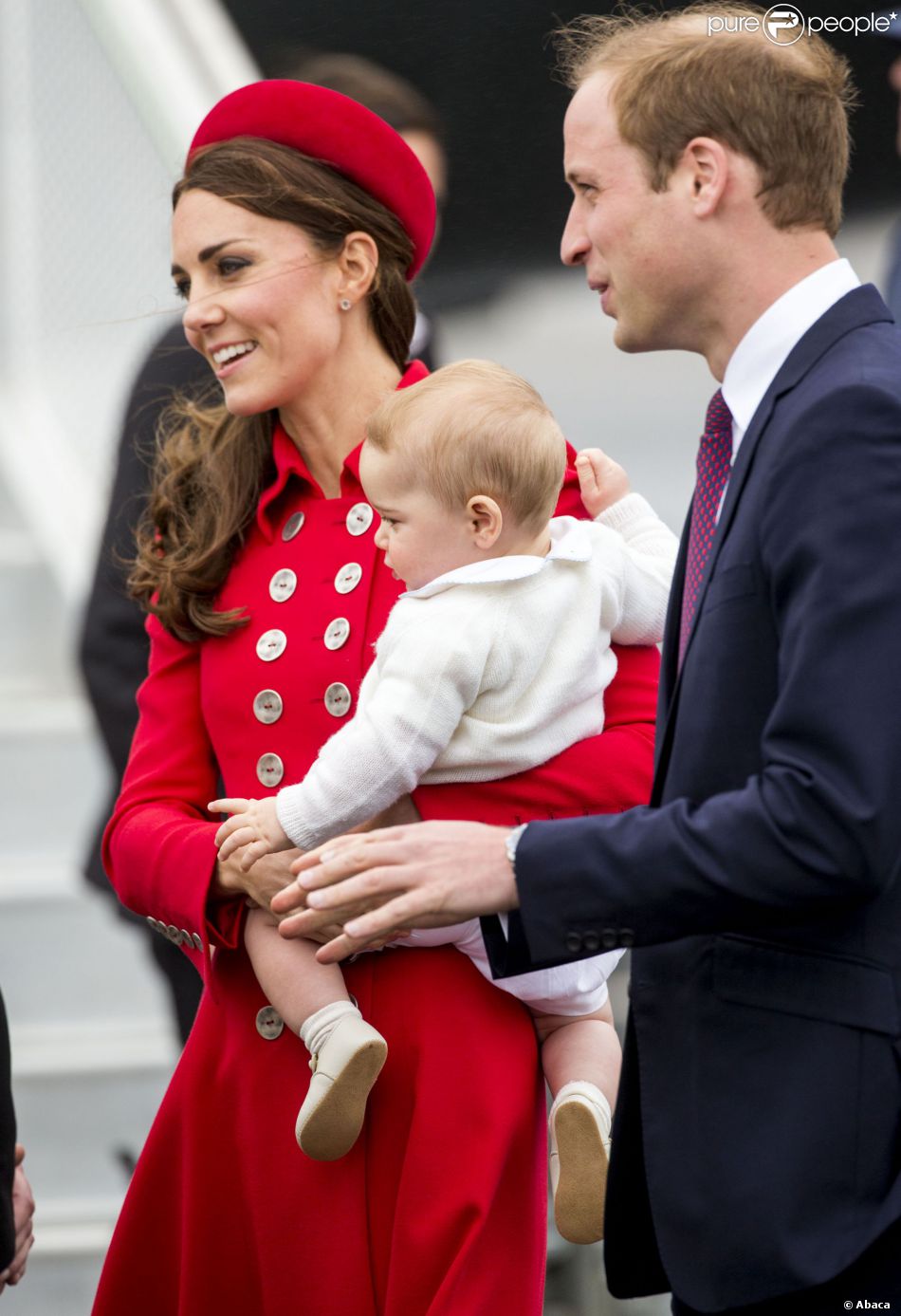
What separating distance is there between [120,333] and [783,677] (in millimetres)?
2538

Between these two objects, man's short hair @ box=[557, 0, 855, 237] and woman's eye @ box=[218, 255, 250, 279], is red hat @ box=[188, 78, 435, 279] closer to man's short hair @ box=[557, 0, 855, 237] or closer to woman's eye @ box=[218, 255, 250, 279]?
woman's eye @ box=[218, 255, 250, 279]

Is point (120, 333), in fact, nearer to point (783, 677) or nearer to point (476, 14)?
point (476, 14)

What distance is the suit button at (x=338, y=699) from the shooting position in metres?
1.94

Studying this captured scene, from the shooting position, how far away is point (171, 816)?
2.03 m

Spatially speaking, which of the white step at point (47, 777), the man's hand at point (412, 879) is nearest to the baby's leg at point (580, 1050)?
the man's hand at point (412, 879)

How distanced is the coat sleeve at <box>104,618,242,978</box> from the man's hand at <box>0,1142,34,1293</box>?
38 cm

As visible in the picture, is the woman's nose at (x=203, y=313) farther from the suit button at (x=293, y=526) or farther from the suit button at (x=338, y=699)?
the suit button at (x=338, y=699)

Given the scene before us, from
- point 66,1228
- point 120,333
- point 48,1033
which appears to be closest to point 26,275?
point 120,333

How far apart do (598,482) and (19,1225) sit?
3.71 ft

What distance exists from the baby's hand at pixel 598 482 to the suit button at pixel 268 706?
1.40 ft

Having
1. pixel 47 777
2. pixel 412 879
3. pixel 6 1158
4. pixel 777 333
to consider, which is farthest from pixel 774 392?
pixel 47 777

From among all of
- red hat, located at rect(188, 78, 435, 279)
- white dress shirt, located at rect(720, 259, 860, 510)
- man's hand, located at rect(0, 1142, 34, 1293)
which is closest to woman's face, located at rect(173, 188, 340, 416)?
red hat, located at rect(188, 78, 435, 279)

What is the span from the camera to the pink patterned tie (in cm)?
165

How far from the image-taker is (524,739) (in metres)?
1.83
